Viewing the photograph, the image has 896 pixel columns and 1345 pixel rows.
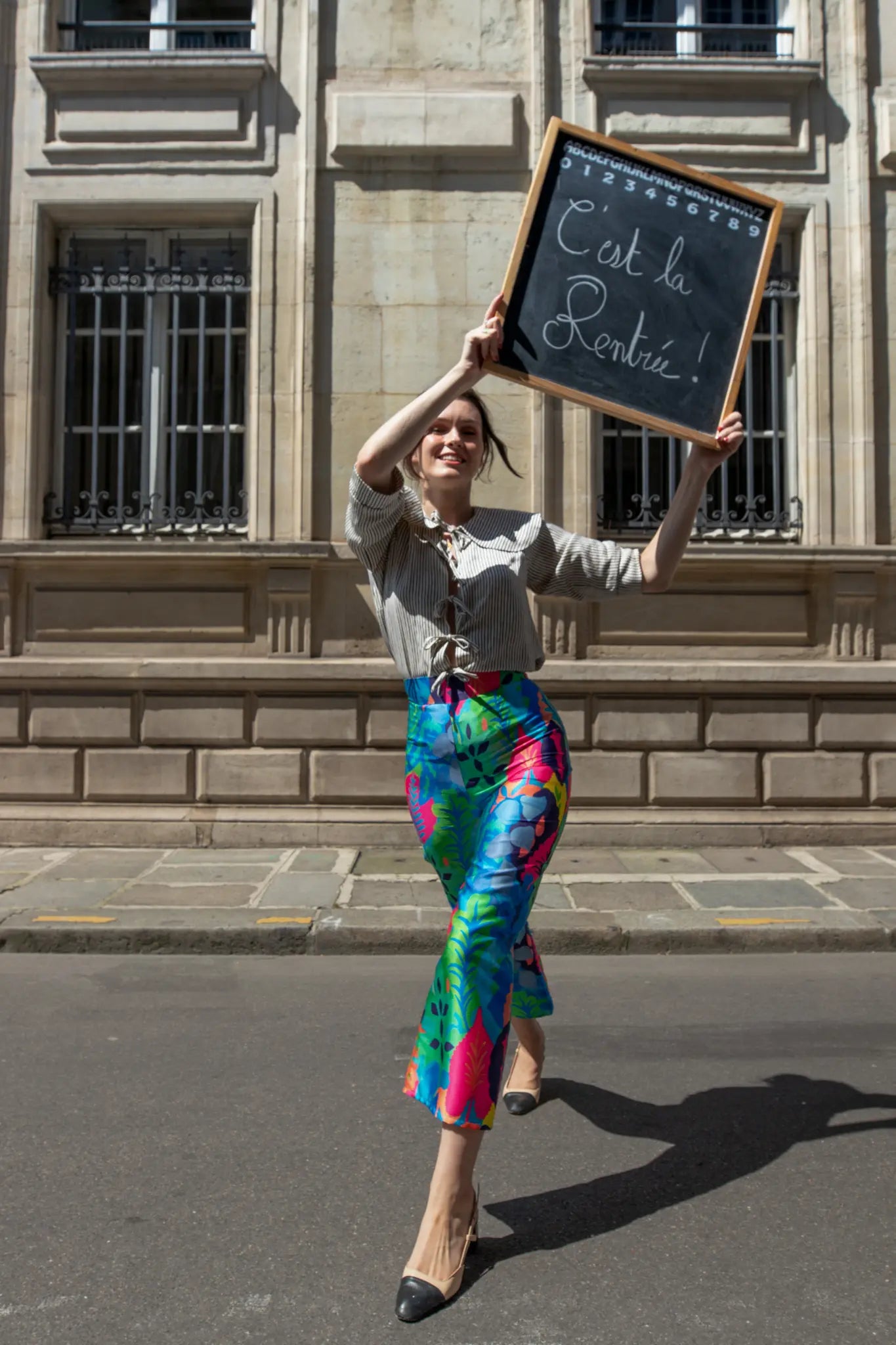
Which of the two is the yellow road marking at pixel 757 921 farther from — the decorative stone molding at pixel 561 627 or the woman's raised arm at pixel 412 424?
the woman's raised arm at pixel 412 424

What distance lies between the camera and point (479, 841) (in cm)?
273

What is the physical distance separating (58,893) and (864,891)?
4.59 meters

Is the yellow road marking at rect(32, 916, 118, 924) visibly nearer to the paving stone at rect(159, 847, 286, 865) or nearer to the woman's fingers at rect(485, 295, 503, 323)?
the paving stone at rect(159, 847, 286, 865)

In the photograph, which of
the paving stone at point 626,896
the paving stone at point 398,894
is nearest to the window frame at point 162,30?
the paving stone at point 398,894

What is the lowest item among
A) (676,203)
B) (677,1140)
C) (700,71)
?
(677,1140)

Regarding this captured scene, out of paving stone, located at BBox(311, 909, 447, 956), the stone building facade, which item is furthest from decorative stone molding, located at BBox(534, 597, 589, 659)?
paving stone, located at BBox(311, 909, 447, 956)

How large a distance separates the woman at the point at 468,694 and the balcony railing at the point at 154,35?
7382mm

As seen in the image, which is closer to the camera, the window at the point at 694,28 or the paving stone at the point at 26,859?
the paving stone at the point at 26,859

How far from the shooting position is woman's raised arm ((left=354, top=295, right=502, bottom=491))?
2.60m

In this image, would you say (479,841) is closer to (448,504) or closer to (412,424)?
(448,504)

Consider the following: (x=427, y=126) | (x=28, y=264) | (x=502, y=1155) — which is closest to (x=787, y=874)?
(x=502, y=1155)

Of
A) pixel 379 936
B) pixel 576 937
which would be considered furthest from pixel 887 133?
pixel 379 936

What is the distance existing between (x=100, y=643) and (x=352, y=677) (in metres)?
1.90

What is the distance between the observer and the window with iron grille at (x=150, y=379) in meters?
8.66
